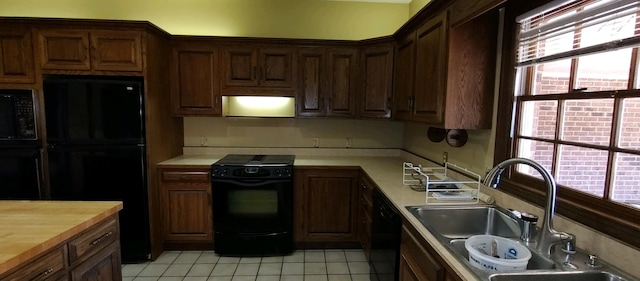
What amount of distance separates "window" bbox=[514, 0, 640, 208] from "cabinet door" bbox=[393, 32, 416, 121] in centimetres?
86

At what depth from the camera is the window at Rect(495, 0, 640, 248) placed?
118 cm

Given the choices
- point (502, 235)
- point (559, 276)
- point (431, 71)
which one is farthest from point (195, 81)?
point (559, 276)

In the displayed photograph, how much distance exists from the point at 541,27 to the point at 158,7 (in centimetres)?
351

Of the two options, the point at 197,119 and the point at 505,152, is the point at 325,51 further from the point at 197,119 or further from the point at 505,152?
the point at 505,152

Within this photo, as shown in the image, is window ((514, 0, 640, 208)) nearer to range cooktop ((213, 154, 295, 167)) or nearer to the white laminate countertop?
the white laminate countertop

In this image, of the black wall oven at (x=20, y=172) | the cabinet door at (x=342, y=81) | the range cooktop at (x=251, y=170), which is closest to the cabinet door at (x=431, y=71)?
the cabinet door at (x=342, y=81)

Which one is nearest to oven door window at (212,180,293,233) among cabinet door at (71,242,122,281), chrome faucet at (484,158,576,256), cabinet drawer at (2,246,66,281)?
cabinet door at (71,242,122,281)

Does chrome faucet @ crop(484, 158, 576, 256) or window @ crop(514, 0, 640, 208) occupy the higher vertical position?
window @ crop(514, 0, 640, 208)

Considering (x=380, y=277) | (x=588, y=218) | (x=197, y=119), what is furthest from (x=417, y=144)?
(x=197, y=119)

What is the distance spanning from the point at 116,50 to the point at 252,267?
2270 mm

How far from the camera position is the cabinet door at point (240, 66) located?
311cm

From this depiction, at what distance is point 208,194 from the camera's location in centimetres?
296

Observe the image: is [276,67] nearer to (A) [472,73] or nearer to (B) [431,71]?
(B) [431,71]

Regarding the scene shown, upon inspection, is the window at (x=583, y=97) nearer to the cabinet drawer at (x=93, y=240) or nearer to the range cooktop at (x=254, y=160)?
the range cooktop at (x=254, y=160)
